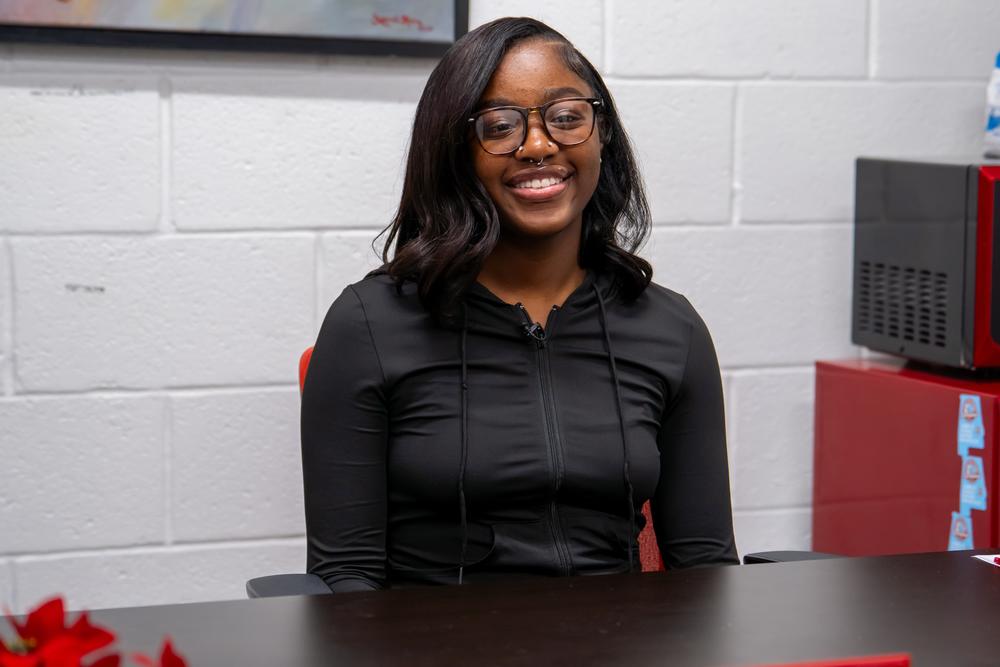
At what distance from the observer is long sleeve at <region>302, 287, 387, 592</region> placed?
1.55 meters

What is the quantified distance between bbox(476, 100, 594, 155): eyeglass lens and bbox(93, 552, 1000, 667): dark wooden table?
59 cm

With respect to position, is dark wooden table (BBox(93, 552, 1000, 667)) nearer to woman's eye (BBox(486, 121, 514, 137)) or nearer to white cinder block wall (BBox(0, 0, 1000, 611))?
woman's eye (BBox(486, 121, 514, 137))

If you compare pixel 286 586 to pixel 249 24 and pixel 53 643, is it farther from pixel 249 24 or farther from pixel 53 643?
pixel 249 24

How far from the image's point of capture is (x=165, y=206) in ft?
6.84

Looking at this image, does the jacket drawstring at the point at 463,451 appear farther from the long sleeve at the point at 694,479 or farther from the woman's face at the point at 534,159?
the long sleeve at the point at 694,479

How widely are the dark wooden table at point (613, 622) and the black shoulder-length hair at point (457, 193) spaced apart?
0.50 metres

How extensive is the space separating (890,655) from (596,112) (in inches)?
33.6

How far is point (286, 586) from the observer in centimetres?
138

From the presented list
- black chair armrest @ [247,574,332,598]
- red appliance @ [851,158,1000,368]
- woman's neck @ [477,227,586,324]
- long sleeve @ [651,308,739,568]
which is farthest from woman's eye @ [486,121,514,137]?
red appliance @ [851,158,1000,368]

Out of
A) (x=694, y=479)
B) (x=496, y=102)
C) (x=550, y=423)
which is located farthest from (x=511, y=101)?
(x=694, y=479)

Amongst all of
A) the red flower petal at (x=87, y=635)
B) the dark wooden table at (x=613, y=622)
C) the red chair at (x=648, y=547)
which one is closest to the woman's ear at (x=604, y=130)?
the red chair at (x=648, y=547)

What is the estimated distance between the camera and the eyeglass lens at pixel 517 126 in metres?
1.59

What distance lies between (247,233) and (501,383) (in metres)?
0.73

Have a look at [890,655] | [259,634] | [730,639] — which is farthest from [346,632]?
[890,655]
